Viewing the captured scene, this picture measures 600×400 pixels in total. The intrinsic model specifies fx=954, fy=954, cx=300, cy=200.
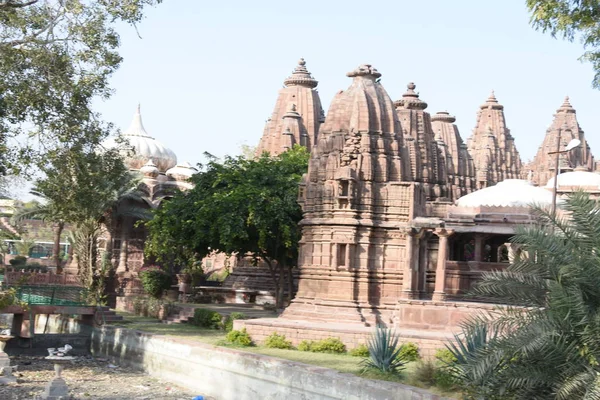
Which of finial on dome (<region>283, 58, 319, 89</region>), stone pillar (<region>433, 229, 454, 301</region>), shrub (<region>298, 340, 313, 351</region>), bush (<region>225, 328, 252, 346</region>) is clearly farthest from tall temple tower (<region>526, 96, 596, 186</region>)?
shrub (<region>298, 340, 313, 351</region>)

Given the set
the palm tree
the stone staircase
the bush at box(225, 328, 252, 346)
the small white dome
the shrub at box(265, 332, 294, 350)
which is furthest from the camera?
the small white dome

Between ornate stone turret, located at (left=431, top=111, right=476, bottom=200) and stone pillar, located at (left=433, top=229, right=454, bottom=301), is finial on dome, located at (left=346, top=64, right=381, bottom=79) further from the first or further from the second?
ornate stone turret, located at (left=431, top=111, right=476, bottom=200)

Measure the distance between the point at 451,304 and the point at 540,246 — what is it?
1257cm

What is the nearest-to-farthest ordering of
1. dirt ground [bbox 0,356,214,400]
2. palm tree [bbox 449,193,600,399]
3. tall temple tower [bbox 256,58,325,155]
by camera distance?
palm tree [bbox 449,193,600,399] → dirt ground [bbox 0,356,214,400] → tall temple tower [bbox 256,58,325,155]

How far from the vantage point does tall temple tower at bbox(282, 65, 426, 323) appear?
1143 inches

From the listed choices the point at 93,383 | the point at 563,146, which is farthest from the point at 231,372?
the point at 563,146

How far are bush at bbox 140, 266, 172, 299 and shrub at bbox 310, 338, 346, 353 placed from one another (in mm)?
17302

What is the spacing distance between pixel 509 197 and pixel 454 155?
2573 cm

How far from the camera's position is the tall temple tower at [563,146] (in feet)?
244

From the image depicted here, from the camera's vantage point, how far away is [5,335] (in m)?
29.8

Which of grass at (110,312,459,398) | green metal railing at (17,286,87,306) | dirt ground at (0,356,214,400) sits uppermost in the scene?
green metal railing at (17,286,87,306)

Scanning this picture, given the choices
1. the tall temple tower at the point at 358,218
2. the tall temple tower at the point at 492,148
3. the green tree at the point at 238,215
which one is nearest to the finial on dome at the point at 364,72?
the tall temple tower at the point at 358,218

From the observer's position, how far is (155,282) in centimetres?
4128

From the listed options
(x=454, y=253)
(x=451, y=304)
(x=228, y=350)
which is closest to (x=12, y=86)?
(x=228, y=350)
